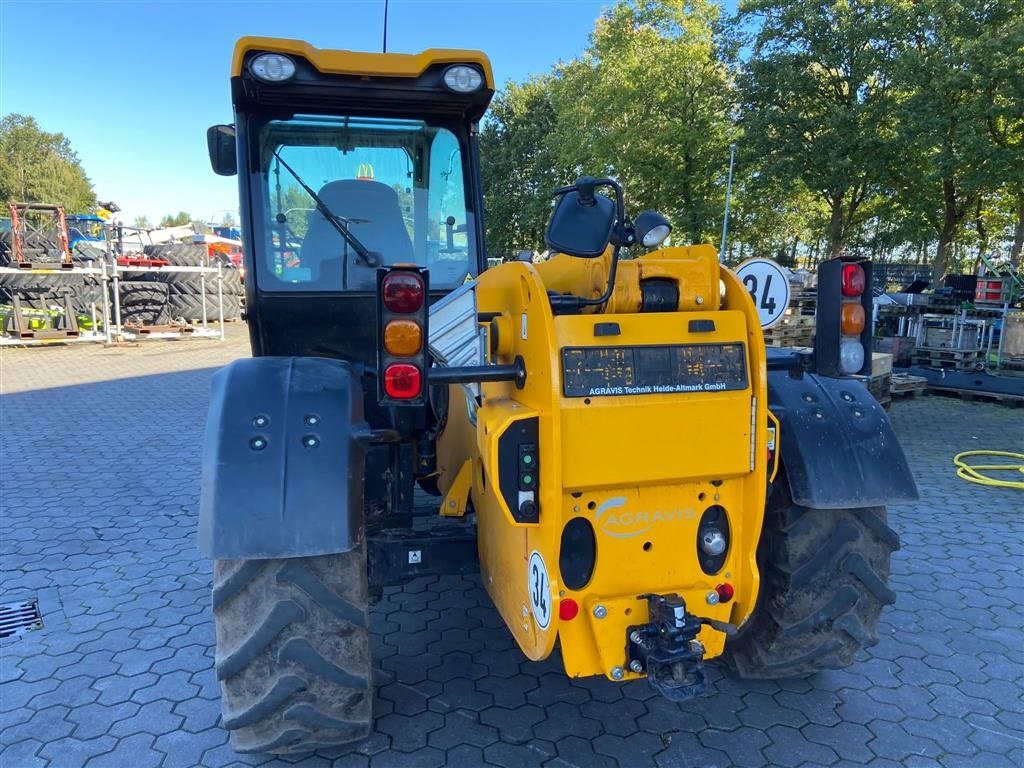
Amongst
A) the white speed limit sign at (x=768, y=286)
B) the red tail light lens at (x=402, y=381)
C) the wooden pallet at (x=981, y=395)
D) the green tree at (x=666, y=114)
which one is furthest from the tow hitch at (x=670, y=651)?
the green tree at (x=666, y=114)

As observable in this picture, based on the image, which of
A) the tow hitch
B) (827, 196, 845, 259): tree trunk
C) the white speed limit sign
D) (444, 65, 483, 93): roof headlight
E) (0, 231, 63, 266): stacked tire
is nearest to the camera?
the tow hitch

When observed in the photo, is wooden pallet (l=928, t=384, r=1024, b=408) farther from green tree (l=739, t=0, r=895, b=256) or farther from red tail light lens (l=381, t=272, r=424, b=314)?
green tree (l=739, t=0, r=895, b=256)

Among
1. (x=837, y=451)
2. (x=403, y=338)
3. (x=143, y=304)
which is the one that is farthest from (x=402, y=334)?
(x=143, y=304)

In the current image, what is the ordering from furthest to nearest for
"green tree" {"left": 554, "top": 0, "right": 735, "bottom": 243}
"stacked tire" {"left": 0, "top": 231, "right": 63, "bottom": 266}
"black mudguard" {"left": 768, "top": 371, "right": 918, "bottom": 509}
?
"green tree" {"left": 554, "top": 0, "right": 735, "bottom": 243}, "stacked tire" {"left": 0, "top": 231, "right": 63, "bottom": 266}, "black mudguard" {"left": 768, "top": 371, "right": 918, "bottom": 509}

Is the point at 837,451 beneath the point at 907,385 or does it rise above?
above

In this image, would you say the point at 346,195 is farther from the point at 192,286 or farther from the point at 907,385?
the point at 192,286

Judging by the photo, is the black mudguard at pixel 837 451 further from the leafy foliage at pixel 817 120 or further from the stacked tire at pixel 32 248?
the stacked tire at pixel 32 248

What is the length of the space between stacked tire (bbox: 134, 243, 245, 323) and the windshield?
1454cm

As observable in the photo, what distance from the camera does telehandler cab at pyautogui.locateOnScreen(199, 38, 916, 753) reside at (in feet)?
7.11

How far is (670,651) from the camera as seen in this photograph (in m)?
2.20

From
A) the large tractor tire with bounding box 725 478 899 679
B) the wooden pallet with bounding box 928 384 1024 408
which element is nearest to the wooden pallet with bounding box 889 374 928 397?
the wooden pallet with bounding box 928 384 1024 408

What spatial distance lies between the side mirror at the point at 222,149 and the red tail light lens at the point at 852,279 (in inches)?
106

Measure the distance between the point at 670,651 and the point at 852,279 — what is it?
A: 139cm

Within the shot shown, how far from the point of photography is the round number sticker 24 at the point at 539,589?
218cm
